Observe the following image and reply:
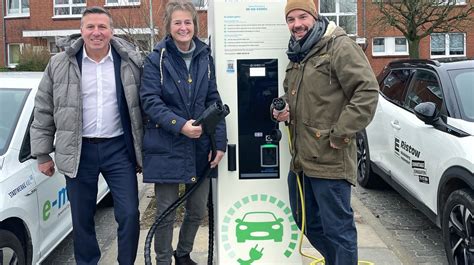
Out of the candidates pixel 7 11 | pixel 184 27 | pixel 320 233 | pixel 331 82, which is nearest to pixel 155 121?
pixel 184 27

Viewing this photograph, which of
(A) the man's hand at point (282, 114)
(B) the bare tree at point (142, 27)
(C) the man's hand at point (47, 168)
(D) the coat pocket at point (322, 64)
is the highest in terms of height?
(B) the bare tree at point (142, 27)

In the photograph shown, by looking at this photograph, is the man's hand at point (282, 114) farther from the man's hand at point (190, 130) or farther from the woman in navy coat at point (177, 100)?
the man's hand at point (190, 130)

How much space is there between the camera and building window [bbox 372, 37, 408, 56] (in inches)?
1050

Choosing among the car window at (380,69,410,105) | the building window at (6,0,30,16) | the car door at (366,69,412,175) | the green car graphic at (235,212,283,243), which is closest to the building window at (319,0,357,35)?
the building window at (6,0,30,16)

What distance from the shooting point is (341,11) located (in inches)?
1027

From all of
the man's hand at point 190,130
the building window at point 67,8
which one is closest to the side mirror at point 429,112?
the man's hand at point 190,130

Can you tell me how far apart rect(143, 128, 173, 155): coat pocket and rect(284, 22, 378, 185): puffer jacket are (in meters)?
0.82

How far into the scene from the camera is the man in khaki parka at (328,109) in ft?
9.44

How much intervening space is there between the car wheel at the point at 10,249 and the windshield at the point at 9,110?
621 mm

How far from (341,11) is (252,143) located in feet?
78.6

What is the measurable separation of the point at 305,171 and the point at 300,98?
456 millimetres

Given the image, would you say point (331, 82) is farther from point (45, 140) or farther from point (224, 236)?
point (45, 140)

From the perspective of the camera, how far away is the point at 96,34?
3.36m

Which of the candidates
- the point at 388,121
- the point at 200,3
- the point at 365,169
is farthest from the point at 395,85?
the point at 200,3
